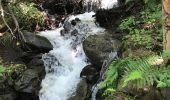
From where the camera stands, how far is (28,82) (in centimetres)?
812

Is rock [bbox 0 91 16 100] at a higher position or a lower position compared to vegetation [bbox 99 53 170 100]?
lower

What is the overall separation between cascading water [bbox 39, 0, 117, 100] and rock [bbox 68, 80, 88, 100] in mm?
227

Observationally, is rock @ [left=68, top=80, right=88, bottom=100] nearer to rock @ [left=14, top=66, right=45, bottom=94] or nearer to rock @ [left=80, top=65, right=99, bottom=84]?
rock @ [left=80, top=65, right=99, bottom=84]

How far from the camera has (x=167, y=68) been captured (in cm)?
472

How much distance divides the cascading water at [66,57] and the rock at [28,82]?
0.32m

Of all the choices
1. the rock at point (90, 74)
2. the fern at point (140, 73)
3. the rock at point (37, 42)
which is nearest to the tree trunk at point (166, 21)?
the fern at point (140, 73)

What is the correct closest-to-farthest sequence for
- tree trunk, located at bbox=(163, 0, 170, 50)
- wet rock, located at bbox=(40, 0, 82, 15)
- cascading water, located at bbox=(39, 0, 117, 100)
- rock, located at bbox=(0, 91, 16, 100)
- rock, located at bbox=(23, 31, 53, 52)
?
tree trunk, located at bbox=(163, 0, 170, 50), rock, located at bbox=(0, 91, 16, 100), cascading water, located at bbox=(39, 0, 117, 100), rock, located at bbox=(23, 31, 53, 52), wet rock, located at bbox=(40, 0, 82, 15)

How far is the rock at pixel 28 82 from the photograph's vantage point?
8.06 meters

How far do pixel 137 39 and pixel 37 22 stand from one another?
14.6 feet

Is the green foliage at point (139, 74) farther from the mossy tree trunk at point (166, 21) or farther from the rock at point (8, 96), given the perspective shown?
the rock at point (8, 96)

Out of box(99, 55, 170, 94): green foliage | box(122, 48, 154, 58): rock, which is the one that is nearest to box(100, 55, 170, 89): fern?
box(99, 55, 170, 94): green foliage

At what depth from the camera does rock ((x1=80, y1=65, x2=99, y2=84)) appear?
793 cm

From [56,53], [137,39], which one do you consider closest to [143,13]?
[137,39]

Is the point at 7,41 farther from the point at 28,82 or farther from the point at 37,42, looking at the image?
the point at 28,82
